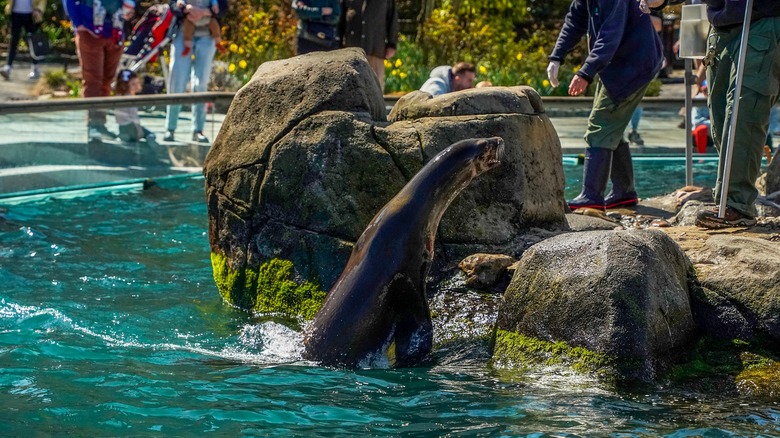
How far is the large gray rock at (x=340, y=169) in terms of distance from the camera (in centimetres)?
673

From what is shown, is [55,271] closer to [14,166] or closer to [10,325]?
[10,325]

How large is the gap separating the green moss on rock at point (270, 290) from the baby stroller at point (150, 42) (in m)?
7.53

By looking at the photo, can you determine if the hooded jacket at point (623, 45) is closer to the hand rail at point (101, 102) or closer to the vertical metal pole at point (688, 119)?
the vertical metal pole at point (688, 119)

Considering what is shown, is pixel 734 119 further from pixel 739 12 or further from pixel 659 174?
pixel 659 174

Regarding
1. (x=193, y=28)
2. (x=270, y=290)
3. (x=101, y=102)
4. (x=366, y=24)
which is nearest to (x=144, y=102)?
(x=101, y=102)

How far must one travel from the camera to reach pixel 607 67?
8.46m

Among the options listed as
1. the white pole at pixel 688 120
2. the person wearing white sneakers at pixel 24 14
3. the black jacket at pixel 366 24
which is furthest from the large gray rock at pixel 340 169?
the person wearing white sneakers at pixel 24 14

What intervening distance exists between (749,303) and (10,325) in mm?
4176

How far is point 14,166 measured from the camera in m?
10.8

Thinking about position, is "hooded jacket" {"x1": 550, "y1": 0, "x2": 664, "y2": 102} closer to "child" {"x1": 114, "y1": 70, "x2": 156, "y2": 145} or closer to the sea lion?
the sea lion

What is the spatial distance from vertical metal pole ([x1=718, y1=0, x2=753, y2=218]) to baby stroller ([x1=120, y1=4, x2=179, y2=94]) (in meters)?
8.78

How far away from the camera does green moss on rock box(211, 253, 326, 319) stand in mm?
6797

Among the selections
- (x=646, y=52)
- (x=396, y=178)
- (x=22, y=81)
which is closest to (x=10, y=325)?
(x=396, y=178)

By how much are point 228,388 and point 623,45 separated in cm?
441
